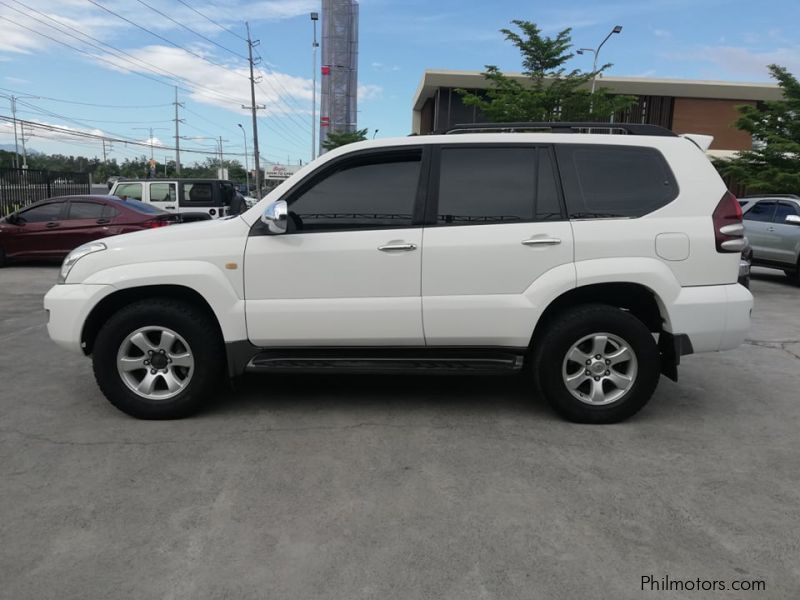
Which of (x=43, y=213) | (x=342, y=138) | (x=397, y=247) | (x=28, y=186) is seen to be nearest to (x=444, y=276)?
(x=397, y=247)

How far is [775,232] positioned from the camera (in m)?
13.0

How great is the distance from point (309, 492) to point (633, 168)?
120 inches

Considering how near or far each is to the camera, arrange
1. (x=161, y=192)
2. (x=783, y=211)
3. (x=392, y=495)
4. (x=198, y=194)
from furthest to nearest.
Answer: (x=198, y=194) < (x=161, y=192) < (x=783, y=211) < (x=392, y=495)

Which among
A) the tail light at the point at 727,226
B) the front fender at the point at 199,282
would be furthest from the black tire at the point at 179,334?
the tail light at the point at 727,226

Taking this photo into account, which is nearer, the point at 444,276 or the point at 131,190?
the point at 444,276

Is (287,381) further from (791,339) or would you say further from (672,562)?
(791,339)

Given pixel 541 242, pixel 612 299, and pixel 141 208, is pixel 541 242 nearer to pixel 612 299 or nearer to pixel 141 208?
pixel 612 299

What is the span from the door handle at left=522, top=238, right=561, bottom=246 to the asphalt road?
1.26 m

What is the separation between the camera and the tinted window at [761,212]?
13.2 m

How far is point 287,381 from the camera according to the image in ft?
18.1

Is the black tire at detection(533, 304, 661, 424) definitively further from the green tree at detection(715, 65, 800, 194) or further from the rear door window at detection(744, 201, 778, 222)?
the green tree at detection(715, 65, 800, 194)

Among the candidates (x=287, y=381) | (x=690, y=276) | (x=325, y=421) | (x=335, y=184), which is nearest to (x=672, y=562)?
(x=690, y=276)

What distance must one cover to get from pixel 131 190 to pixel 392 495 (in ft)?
55.7

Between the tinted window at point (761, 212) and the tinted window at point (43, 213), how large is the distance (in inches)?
568
